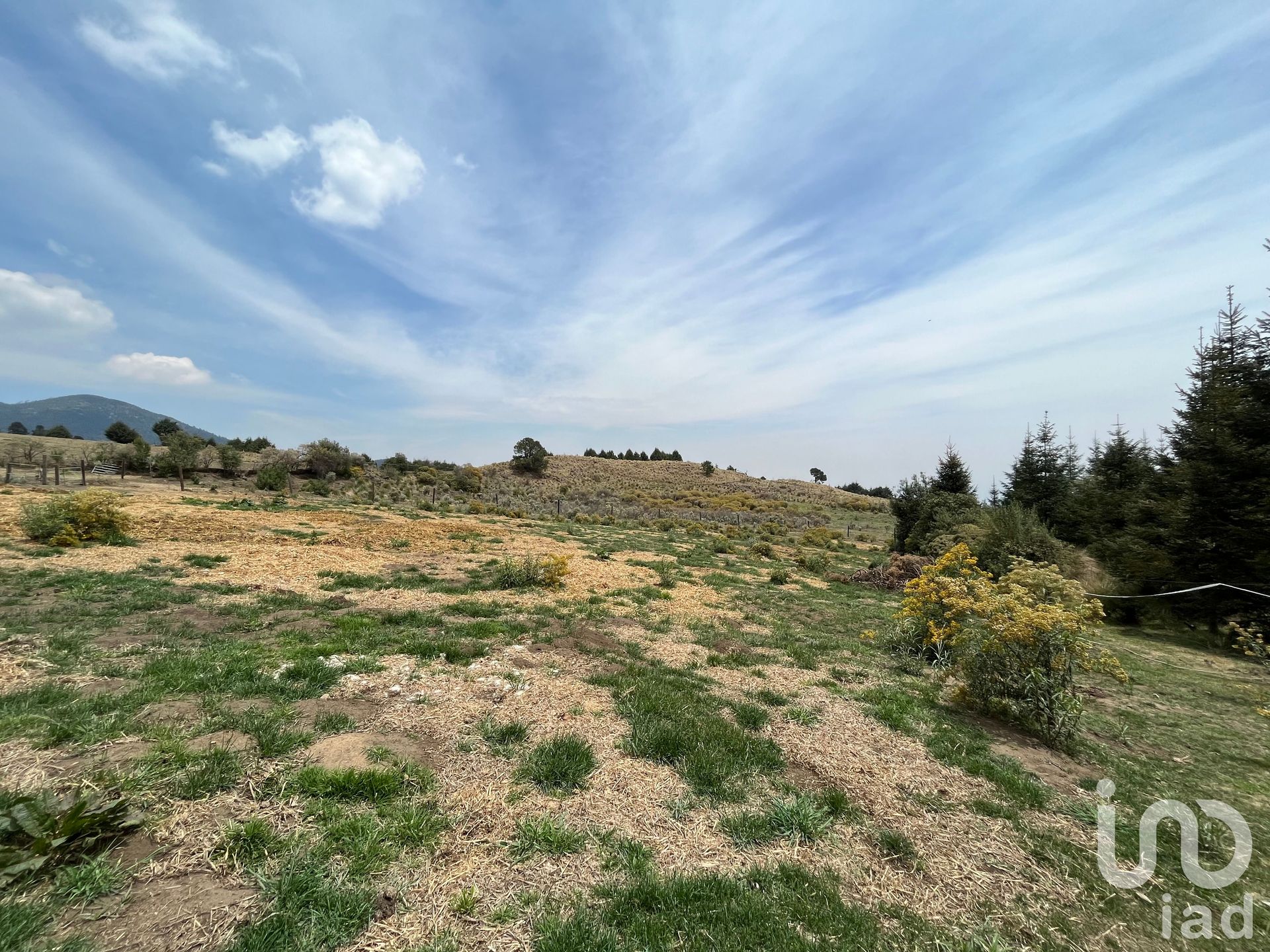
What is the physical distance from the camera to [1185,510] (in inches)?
462

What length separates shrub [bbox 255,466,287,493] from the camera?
3077cm

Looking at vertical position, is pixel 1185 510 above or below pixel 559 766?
above

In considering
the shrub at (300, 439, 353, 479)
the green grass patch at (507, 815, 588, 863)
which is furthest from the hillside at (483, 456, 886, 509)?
the green grass patch at (507, 815, 588, 863)

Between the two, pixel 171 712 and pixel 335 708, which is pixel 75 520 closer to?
pixel 171 712

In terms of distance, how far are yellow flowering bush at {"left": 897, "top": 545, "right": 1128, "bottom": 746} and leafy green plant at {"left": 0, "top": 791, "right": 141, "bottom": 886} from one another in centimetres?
781

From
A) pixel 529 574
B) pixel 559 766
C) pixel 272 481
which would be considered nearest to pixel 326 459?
pixel 272 481

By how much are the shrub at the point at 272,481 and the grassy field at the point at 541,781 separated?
25.5 metres

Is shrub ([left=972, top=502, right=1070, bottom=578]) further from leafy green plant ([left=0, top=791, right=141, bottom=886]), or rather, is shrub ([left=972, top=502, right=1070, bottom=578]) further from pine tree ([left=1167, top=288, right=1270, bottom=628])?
leafy green plant ([left=0, top=791, right=141, bottom=886])

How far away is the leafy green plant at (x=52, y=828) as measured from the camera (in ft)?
7.75

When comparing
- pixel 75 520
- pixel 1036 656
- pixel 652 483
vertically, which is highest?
pixel 652 483

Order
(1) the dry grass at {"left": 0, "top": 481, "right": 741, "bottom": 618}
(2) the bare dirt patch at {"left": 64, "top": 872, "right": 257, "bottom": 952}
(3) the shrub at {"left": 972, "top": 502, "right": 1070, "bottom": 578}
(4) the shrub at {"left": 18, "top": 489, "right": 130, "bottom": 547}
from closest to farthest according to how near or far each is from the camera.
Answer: (2) the bare dirt patch at {"left": 64, "top": 872, "right": 257, "bottom": 952} → (1) the dry grass at {"left": 0, "top": 481, "right": 741, "bottom": 618} → (4) the shrub at {"left": 18, "top": 489, "right": 130, "bottom": 547} → (3) the shrub at {"left": 972, "top": 502, "right": 1070, "bottom": 578}

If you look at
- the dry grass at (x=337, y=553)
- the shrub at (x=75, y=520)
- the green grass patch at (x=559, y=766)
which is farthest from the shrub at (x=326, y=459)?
the green grass patch at (x=559, y=766)

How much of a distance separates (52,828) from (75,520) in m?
14.2

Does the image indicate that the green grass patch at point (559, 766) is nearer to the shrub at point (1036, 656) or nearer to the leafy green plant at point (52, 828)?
the leafy green plant at point (52, 828)
